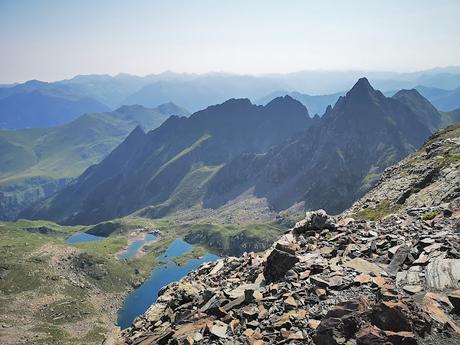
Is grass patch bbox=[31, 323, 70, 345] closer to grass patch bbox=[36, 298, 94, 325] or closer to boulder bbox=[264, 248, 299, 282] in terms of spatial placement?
grass patch bbox=[36, 298, 94, 325]

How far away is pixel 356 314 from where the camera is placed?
62.0 ft

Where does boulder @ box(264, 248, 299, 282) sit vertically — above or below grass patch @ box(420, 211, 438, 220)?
below

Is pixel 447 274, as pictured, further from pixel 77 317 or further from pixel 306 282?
pixel 77 317

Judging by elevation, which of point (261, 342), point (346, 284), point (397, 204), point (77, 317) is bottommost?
point (77, 317)

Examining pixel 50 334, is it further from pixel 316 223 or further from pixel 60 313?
pixel 316 223

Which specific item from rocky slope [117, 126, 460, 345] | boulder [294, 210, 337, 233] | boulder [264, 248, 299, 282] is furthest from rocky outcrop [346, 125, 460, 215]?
boulder [264, 248, 299, 282]

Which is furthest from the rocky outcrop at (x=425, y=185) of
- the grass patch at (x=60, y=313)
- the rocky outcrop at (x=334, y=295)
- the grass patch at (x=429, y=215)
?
the grass patch at (x=60, y=313)

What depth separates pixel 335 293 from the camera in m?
22.2

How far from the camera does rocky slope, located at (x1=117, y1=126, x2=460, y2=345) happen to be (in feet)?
60.2

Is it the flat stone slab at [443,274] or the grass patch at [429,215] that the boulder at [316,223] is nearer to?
the grass patch at [429,215]

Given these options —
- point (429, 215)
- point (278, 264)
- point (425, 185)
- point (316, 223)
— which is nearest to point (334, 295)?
point (278, 264)

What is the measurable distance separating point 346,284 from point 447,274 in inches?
216

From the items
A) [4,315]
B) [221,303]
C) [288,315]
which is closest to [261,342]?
[288,315]

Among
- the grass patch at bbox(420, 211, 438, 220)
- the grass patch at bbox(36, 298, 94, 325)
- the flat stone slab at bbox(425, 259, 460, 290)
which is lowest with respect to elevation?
the grass patch at bbox(36, 298, 94, 325)
